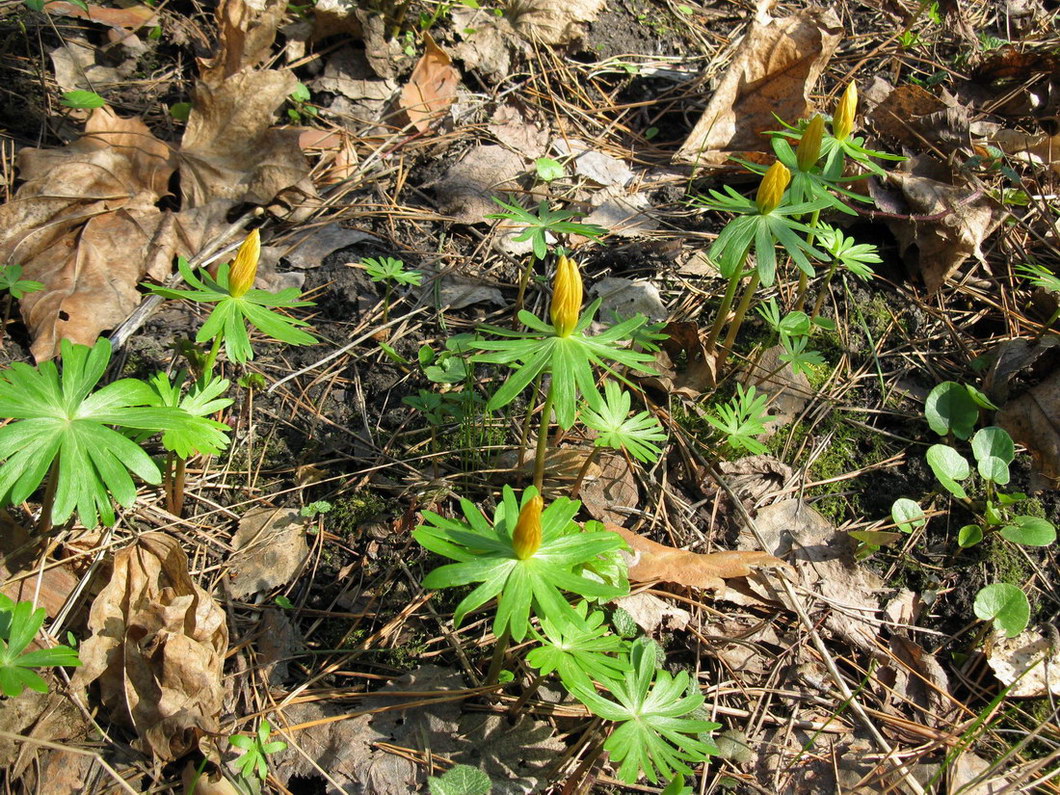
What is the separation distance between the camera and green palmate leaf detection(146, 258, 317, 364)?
209 cm

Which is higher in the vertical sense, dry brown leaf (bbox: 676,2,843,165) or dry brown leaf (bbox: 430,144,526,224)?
dry brown leaf (bbox: 676,2,843,165)

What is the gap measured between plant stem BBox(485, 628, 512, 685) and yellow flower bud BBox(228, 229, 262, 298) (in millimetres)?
1231

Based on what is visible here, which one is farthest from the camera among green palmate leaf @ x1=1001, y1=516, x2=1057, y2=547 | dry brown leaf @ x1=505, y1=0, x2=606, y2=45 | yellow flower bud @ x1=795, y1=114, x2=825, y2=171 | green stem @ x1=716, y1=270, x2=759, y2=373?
dry brown leaf @ x1=505, y1=0, x2=606, y2=45

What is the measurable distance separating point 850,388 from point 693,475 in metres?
0.80

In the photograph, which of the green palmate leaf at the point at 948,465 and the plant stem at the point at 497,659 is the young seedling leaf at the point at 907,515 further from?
the plant stem at the point at 497,659

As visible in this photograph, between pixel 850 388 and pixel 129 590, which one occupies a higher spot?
pixel 850 388

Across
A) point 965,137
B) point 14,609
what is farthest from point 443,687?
point 965,137

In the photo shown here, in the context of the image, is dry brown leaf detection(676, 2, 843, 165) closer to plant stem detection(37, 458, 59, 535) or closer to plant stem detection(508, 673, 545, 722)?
plant stem detection(508, 673, 545, 722)

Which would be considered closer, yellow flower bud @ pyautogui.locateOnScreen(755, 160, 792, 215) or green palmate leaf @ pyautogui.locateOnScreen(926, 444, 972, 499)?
yellow flower bud @ pyautogui.locateOnScreen(755, 160, 792, 215)

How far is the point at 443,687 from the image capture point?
6.88 ft

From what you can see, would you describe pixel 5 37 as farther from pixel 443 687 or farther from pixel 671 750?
pixel 671 750

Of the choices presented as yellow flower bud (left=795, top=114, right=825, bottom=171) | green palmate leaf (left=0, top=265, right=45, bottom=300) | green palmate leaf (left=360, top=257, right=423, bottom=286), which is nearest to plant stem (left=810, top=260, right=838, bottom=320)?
yellow flower bud (left=795, top=114, right=825, bottom=171)

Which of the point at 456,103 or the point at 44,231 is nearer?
the point at 44,231

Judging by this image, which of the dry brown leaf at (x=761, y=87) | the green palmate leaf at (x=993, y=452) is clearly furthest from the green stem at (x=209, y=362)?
the green palmate leaf at (x=993, y=452)
